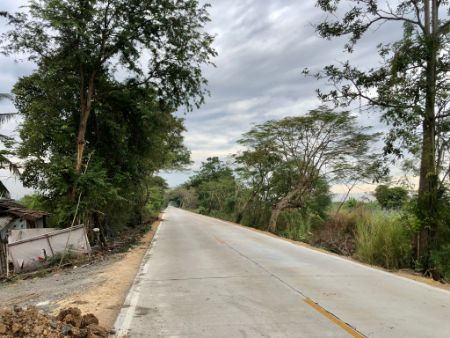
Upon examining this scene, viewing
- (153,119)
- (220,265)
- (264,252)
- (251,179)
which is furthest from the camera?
(251,179)

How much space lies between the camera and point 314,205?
34.8m

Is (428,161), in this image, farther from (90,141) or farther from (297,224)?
(297,224)

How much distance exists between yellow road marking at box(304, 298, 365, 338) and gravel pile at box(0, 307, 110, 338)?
3.30m

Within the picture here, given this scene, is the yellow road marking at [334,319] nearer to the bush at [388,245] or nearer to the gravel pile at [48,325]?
the gravel pile at [48,325]

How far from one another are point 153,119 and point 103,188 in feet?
15.1

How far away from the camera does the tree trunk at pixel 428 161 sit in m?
12.5

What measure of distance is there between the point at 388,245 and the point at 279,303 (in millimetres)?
7650

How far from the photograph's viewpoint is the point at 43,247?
1423 centimetres

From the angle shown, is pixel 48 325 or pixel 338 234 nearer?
pixel 48 325

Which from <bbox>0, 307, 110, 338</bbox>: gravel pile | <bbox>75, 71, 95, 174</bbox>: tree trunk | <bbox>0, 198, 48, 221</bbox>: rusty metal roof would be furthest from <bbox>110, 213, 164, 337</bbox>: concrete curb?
<bbox>0, 198, 48, 221</bbox>: rusty metal roof

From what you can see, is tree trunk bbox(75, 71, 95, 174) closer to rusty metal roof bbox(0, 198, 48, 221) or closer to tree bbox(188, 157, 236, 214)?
rusty metal roof bbox(0, 198, 48, 221)

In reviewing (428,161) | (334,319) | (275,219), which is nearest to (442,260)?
(428,161)

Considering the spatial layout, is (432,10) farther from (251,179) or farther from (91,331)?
(251,179)

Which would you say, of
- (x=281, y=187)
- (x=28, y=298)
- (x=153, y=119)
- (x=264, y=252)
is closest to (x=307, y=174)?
(x=281, y=187)
